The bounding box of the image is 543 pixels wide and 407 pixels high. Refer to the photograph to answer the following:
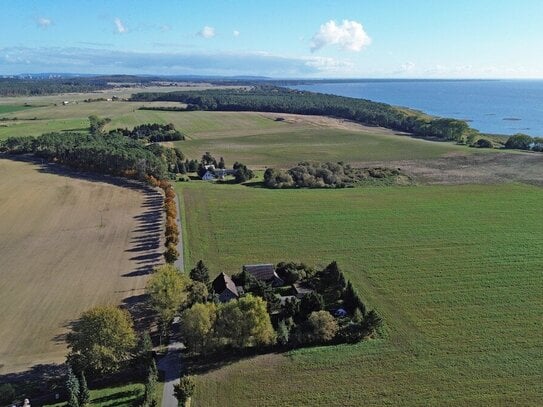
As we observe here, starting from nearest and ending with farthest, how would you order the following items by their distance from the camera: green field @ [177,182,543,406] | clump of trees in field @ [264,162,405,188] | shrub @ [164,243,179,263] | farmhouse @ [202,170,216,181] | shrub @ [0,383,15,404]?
shrub @ [0,383,15,404]
green field @ [177,182,543,406]
shrub @ [164,243,179,263]
clump of trees in field @ [264,162,405,188]
farmhouse @ [202,170,216,181]

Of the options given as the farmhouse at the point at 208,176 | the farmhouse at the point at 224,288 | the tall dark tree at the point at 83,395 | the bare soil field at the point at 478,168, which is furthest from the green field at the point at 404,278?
the farmhouse at the point at 208,176

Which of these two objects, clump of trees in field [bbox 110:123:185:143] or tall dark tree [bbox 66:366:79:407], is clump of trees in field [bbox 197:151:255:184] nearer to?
clump of trees in field [bbox 110:123:185:143]

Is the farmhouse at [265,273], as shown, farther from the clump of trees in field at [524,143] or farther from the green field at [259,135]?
the clump of trees in field at [524,143]

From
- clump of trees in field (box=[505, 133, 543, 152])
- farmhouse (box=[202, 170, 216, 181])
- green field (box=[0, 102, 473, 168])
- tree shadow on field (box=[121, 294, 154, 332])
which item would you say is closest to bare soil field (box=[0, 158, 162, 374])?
tree shadow on field (box=[121, 294, 154, 332])

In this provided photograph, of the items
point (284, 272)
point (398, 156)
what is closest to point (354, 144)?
point (398, 156)

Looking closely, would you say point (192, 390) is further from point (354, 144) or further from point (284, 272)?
point (354, 144)

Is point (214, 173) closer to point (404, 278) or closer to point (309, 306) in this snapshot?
point (404, 278)

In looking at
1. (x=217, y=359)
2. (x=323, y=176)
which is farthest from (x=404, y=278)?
(x=323, y=176)
